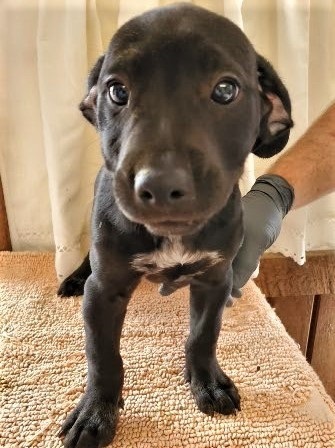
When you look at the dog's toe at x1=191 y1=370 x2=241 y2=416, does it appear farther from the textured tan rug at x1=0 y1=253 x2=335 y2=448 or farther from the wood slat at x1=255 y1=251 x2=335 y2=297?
the wood slat at x1=255 y1=251 x2=335 y2=297

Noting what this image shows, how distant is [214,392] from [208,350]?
102 millimetres

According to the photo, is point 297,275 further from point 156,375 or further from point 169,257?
point 169,257

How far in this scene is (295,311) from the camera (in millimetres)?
2389

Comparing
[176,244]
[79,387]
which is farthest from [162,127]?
[79,387]

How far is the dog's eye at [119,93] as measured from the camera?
1.12 metres

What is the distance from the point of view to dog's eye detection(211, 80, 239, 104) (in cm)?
109

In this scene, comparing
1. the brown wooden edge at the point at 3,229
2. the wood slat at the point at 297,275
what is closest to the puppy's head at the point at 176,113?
the brown wooden edge at the point at 3,229

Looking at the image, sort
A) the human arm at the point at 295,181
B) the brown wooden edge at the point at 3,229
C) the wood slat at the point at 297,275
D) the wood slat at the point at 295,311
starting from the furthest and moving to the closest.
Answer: the wood slat at the point at 295,311 → the wood slat at the point at 297,275 → the brown wooden edge at the point at 3,229 → the human arm at the point at 295,181

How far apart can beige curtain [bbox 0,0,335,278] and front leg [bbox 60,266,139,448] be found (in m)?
0.63

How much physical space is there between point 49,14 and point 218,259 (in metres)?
0.92

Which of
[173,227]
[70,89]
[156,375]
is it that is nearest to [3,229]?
[70,89]

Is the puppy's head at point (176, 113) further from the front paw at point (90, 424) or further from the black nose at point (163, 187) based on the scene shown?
the front paw at point (90, 424)

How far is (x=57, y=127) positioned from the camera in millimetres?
1827

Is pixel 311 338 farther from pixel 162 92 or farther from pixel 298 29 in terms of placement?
pixel 162 92
